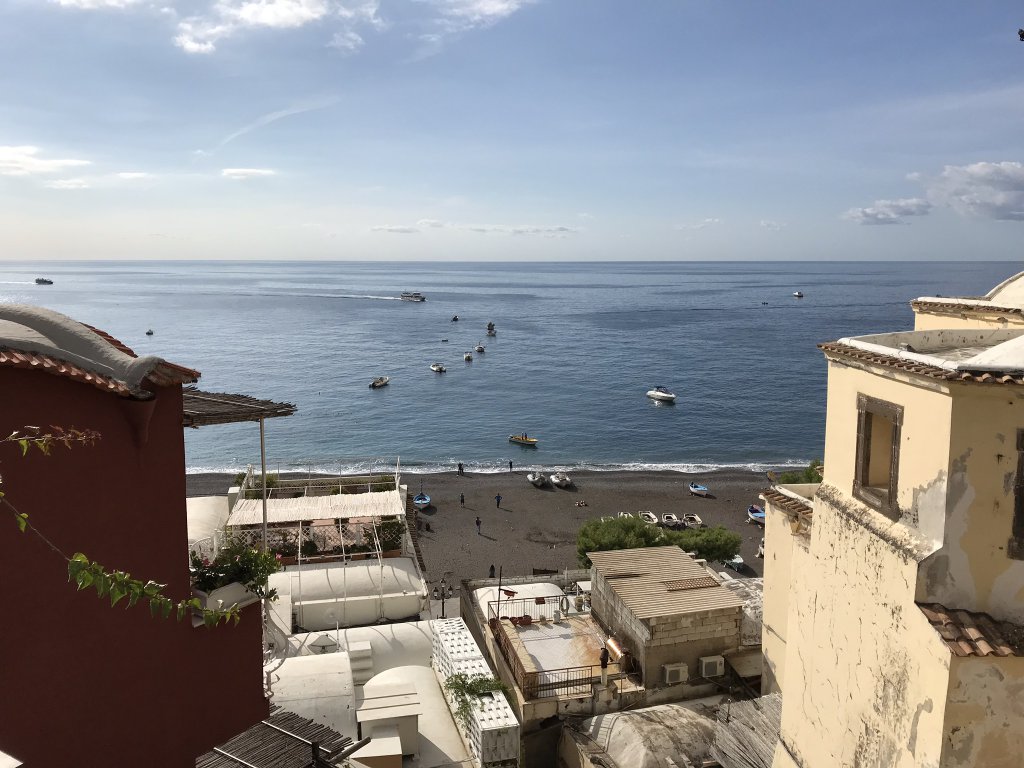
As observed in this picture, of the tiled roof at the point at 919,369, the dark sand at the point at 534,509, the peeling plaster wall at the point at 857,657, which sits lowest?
the dark sand at the point at 534,509

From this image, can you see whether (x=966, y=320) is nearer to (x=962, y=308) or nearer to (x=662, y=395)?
(x=962, y=308)

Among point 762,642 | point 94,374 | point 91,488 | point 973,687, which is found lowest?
point 762,642

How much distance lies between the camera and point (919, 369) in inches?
326

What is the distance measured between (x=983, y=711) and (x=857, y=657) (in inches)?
69.2

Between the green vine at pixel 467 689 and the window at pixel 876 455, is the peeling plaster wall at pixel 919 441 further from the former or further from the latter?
the green vine at pixel 467 689

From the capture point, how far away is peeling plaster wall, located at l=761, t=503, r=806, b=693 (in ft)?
54.9

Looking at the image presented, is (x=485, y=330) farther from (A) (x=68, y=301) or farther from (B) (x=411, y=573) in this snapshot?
(A) (x=68, y=301)

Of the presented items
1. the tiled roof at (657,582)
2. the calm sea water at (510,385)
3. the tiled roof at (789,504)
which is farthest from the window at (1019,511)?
the calm sea water at (510,385)

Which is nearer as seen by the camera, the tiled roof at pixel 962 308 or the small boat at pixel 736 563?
the tiled roof at pixel 962 308

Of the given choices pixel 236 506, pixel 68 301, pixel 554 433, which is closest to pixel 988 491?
pixel 236 506

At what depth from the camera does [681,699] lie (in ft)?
62.0

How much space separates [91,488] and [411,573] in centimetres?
1806

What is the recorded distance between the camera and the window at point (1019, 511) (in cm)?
795

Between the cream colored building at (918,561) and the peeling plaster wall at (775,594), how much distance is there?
587 centimetres
